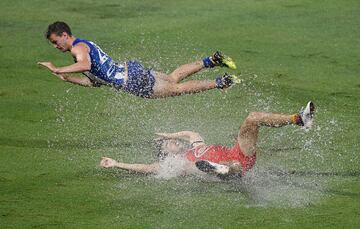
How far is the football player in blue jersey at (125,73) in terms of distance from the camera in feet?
46.0

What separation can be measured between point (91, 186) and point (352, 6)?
37.4 ft

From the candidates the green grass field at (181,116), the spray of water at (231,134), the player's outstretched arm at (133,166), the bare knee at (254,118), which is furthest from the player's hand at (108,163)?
the bare knee at (254,118)

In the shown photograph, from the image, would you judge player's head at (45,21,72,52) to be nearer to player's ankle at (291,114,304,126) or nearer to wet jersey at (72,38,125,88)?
wet jersey at (72,38,125,88)

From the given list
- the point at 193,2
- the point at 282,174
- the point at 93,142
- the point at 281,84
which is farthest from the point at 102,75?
the point at 193,2

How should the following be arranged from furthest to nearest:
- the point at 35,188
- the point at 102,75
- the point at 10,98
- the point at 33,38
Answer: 1. the point at 33,38
2. the point at 10,98
3. the point at 102,75
4. the point at 35,188

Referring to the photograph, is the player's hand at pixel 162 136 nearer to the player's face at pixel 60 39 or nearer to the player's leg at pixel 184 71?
the player's leg at pixel 184 71

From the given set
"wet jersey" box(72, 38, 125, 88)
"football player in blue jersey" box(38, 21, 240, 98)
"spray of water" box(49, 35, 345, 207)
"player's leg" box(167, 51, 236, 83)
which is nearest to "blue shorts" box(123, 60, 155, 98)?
"football player in blue jersey" box(38, 21, 240, 98)

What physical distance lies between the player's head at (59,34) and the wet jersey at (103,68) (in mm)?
143

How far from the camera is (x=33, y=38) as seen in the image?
67.2ft

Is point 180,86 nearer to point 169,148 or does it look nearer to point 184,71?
point 184,71

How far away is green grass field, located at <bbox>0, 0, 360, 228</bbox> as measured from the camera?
Result: 1209 cm

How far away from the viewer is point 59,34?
13984mm

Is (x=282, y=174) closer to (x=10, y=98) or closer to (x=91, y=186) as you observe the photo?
(x=91, y=186)

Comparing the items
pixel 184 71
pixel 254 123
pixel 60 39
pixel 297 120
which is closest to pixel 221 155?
pixel 254 123
